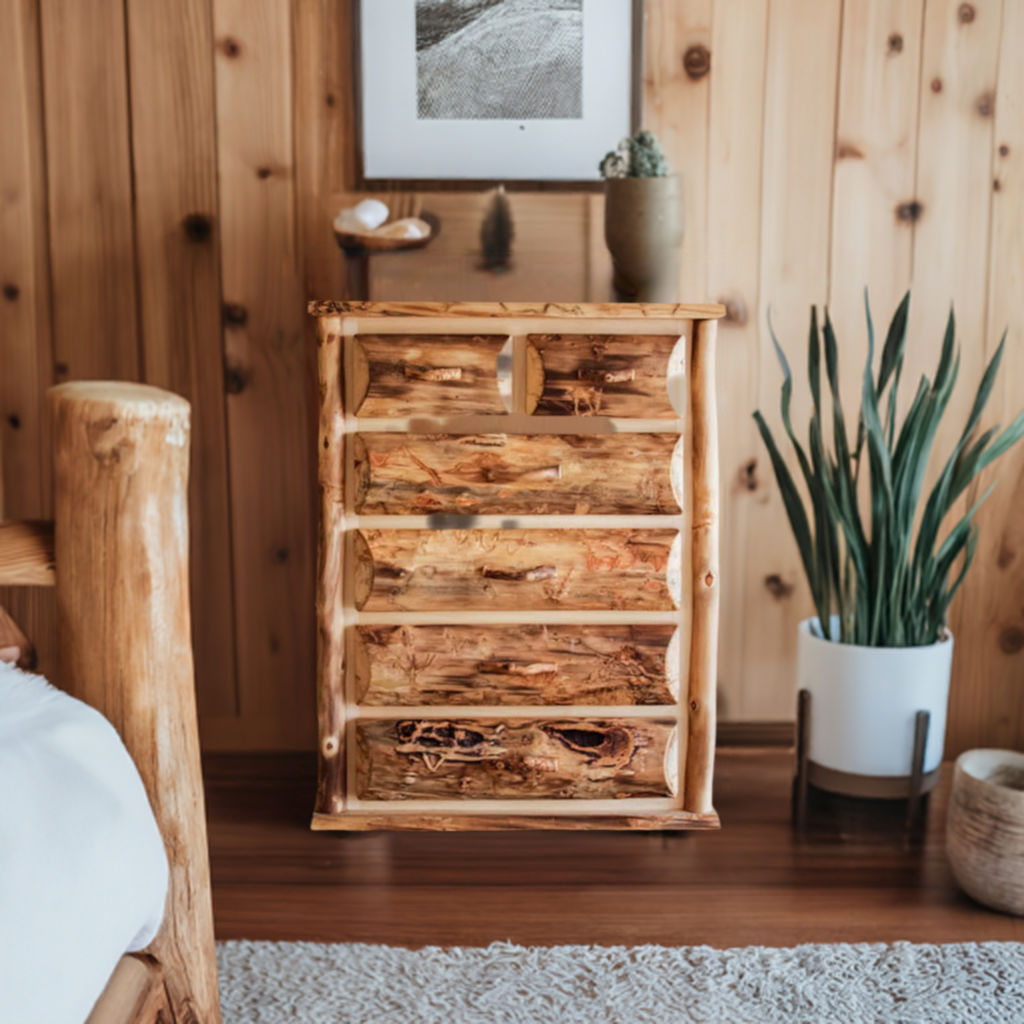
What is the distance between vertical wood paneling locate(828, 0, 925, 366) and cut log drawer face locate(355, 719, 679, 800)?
2.68ft

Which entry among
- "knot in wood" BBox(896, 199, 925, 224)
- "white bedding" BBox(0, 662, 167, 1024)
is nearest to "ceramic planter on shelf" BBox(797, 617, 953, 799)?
"knot in wood" BBox(896, 199, 925, 224)

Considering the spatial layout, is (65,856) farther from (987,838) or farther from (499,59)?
(499,59)

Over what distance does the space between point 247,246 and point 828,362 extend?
3.53 ft

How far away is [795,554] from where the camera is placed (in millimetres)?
2020

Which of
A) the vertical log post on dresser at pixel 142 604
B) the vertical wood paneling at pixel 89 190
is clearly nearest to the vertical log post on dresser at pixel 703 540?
the vertical log post on dresser at pixel 142 604

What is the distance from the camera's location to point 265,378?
6.40ft

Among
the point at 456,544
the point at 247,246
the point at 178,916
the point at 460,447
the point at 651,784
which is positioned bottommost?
the point at 651,784

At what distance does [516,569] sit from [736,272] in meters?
0.78

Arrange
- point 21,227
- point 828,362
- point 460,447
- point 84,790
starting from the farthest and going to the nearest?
1. point 21,227
2. point 828,362
3. point 460,447
4. point 84,790

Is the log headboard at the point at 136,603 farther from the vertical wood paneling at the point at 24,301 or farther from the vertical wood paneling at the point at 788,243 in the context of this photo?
the vertical wood paneling at the point at 788,243

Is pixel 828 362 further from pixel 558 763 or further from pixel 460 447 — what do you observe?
pixel 558 763

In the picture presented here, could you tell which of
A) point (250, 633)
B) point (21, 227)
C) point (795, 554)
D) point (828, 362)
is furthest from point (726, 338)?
point (21, 227)

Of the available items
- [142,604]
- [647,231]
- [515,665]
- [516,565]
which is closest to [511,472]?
[516,565]

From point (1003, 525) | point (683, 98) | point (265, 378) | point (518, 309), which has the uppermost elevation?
point (683, 98)
